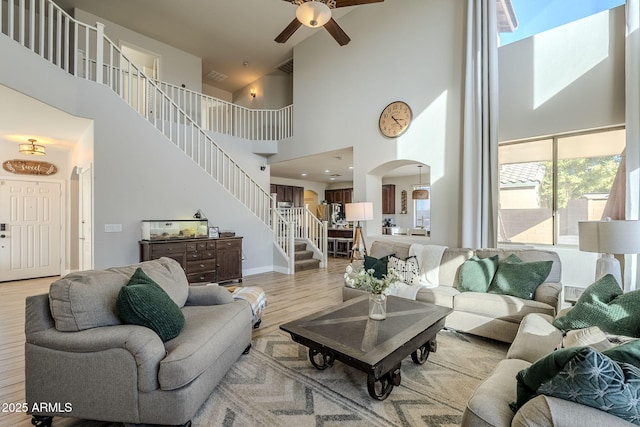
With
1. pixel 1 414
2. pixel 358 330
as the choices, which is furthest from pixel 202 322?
pixel 1 414

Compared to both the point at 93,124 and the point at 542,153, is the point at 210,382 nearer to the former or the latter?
the point at 93,124

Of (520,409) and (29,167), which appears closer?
(520,409)

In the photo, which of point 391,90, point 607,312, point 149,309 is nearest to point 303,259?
point 391,90

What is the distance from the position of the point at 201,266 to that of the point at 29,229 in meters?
3.67

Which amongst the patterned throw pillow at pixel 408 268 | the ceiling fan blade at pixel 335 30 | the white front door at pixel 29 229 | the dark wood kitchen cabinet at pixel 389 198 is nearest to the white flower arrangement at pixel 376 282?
the patterned throw pillow at pixel 408 268

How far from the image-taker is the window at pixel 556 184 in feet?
11.5

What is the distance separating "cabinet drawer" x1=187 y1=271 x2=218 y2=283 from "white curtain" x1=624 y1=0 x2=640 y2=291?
18.5ft

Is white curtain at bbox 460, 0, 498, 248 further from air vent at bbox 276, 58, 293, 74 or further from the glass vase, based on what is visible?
air vent at bbox 276, 58, 293, 74

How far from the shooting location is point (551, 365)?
1.05 meters

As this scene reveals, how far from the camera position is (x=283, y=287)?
16.2 ft

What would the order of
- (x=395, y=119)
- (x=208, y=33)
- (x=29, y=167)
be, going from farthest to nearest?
(x=208, y=33) → (x=29, y=167) → (x=395, y=119)

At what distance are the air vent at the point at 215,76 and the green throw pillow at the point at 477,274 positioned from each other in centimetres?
855

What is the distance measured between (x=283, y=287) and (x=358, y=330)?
2.99m

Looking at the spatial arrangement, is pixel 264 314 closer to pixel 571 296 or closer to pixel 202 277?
pixel 202 277
